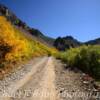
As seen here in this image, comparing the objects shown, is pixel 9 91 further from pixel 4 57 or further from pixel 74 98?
pixel 4 57

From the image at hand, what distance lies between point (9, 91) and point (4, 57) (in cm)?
1977

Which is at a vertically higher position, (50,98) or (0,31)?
(0,31)

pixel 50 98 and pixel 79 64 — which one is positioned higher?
pixel 79 64

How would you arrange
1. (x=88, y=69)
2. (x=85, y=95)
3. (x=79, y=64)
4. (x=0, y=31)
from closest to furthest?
(x=85, y=95) → (x=88, y=69) → (x=0, y=31) → (x=79, y=64)

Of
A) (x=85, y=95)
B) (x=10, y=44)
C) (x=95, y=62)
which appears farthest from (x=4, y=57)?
(x=85, y=95)

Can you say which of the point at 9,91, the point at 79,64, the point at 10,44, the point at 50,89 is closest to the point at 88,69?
the point at 79,64

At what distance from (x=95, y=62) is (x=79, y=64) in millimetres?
8381

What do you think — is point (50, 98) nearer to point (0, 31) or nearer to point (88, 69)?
point (88, 69)

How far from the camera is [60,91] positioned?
55.3 ft

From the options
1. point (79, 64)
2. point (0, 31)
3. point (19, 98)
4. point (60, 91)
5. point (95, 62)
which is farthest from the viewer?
point (79, 64)

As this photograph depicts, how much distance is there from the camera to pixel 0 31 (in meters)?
35.2

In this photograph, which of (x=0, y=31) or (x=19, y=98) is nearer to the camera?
(x=19, y=98)

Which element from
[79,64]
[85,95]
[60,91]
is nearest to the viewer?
[85,95]

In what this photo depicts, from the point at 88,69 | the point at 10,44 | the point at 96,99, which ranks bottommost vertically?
the point at 96,99
